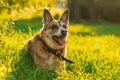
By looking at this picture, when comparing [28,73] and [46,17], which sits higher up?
[46,17]

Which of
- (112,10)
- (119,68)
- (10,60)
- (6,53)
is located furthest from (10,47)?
(112,10)

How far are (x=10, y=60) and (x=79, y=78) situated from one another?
1556 millimetres

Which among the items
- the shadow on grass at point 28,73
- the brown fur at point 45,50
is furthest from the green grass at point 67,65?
the brown fur at point 45,50

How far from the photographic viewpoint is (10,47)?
1052 centimetres

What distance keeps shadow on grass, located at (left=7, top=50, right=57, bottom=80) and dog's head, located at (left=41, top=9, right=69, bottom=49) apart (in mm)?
574

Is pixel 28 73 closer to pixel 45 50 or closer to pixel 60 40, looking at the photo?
pixel 45 50

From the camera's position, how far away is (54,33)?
953 centimetres

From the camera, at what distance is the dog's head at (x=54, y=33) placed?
30.8 feet

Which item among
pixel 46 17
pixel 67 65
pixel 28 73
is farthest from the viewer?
pixel 67 65

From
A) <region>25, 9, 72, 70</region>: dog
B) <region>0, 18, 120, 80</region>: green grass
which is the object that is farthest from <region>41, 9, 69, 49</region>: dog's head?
<region>0, 18, 120, 80</region>: green grass

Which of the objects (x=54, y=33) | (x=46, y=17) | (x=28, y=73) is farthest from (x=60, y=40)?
(x=28, y=73)

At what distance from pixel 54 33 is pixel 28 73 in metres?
1.13

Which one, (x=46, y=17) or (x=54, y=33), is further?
(x=46, y=17)

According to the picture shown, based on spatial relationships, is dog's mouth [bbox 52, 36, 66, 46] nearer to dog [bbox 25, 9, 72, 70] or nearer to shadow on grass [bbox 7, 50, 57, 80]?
dog [bbox 25, 9, 72, 70]
